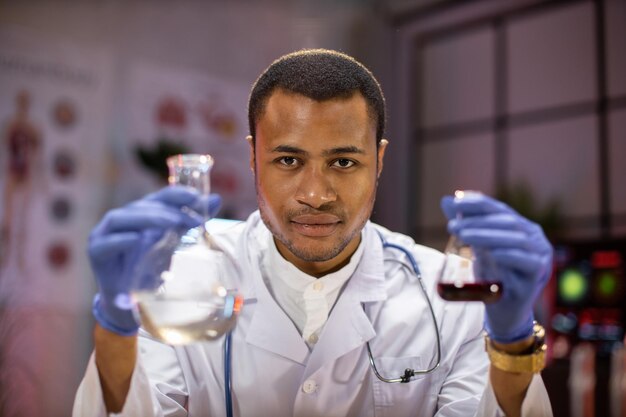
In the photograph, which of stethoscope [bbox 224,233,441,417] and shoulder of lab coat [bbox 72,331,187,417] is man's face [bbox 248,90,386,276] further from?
shoulder of lab coat [bbox 72,331,187,417]

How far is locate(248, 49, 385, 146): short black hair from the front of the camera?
5.43 ft

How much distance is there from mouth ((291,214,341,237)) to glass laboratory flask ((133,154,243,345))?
0.53 meters

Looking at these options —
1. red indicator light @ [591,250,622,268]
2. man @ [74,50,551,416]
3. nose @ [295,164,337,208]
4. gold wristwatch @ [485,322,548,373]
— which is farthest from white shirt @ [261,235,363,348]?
red indicator light @ [591,250,622,268]

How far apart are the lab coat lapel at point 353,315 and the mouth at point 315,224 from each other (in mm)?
247

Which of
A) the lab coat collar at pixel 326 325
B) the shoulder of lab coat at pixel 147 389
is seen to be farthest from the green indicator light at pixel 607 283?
the shoulder of lab coat at pixel 147 389

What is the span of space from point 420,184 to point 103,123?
2891mm

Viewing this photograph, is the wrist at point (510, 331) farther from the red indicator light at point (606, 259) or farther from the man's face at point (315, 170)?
the red indicator light at point (606, 259)

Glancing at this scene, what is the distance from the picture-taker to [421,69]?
616cm

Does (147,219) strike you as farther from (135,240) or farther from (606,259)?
(606,259)

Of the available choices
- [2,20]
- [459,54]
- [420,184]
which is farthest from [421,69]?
[2,20]

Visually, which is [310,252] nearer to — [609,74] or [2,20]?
[2,20]

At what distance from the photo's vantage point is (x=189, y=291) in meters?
1.06

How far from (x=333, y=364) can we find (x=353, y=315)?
0.47 ft

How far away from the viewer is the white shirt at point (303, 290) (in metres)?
1.81
